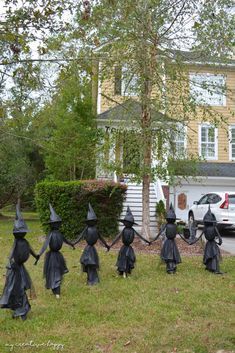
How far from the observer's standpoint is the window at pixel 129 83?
39.9ft

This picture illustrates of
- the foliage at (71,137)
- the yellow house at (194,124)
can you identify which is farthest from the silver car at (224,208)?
the foliage at (71,137)

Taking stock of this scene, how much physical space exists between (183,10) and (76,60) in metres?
8.07

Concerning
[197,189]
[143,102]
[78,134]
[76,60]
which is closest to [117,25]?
[143,102]

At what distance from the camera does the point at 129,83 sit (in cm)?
1245

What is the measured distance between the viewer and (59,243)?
697 centimetres

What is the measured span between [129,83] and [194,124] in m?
11.7

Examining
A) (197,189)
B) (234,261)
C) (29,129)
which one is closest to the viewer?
(234,261)

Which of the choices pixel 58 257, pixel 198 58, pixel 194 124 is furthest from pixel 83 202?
pixel 194 124

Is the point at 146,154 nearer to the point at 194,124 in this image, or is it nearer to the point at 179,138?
the point at 179,138

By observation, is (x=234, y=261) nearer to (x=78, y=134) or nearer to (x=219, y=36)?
(x=219, y=36)

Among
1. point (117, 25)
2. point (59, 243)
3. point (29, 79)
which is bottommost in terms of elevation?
point (59, 243)

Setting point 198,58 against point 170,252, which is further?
point 198,58

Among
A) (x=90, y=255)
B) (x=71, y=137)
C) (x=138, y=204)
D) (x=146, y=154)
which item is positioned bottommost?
(x=90, y=255)

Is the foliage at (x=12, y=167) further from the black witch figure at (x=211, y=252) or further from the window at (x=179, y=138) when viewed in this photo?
the black witch figure at (x=211, y=252)
